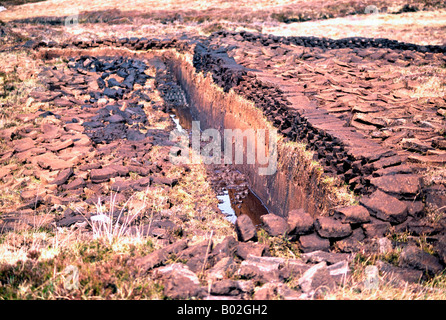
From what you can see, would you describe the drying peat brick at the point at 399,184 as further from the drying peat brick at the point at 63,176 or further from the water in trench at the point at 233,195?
the drying peat brick at the point at 63,176

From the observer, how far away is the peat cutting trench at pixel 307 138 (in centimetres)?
400

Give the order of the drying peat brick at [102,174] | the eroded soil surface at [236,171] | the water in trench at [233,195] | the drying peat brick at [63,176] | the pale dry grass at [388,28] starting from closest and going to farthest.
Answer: the eroded soil surface at [236,171]
the drying peat brick at [63,176]
the drying peat brick at [102,174]
the water in trench at [233,195]
the pale dry grass at [388,28]

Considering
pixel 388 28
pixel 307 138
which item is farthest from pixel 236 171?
pixel 388 28

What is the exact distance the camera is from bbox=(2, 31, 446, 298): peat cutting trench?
157 inches

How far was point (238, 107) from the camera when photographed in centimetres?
954

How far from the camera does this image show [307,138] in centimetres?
649

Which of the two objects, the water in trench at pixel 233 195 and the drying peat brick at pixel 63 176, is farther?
the water in trench at pixel 233 195

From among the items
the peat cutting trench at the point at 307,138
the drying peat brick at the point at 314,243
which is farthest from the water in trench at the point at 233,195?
the drying peat brick at the point at 314,243

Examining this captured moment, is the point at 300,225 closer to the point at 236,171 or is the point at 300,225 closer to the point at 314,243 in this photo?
the point at 314,243

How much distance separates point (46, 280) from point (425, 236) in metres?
3.64

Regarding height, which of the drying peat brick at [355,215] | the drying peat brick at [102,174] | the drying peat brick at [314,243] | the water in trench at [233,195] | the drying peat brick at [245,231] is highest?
the drying peat brick at [355,215]

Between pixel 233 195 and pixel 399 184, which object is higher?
pixel 399 184

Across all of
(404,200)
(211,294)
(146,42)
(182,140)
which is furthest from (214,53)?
(211,294)

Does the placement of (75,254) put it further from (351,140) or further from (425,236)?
(351,140)
